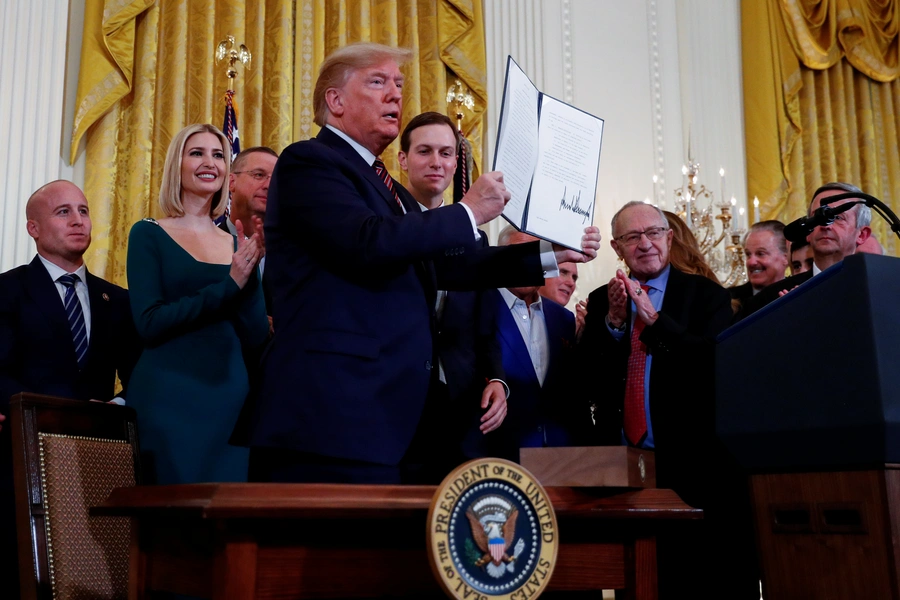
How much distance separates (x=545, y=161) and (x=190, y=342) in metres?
1.15

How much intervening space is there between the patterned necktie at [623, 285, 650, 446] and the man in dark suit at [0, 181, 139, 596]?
1.59 m

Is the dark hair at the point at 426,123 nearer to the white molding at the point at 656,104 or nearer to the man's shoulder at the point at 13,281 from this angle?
the man's shoulder at the point at 13,281

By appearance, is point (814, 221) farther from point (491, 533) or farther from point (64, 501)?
point (64, 501)

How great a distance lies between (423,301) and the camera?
1.92 m

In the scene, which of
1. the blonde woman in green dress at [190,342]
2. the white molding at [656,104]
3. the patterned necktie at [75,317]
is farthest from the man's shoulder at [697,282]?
the white molding at [656,104]

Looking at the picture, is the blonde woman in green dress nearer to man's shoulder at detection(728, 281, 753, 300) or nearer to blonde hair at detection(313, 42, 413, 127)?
blonde hair at detection(313, 42, 413, 127)

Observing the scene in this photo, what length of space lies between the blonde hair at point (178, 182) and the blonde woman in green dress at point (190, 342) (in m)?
0.08

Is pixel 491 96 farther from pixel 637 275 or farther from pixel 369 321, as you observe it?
pixel 369 321

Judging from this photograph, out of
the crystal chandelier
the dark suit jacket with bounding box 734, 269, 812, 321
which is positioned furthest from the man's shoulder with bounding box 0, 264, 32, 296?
the crystal chandelier

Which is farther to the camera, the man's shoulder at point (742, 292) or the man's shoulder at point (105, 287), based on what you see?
the man's shoulder at point (742, 292)

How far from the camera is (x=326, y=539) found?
48.9 inches

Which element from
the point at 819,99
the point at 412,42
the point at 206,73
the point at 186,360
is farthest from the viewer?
the point at 819,99

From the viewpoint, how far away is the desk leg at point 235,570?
1167 millimetres

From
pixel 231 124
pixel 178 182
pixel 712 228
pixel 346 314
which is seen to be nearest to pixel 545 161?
pixel 346 314
